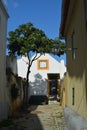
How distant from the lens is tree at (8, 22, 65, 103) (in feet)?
105

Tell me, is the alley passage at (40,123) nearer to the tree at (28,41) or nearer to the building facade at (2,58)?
the building facade at (2,58)

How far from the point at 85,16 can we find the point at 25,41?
2215cm

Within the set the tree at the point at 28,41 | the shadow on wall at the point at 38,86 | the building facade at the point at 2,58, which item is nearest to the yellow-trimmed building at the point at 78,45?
the building facade at the point at 2,58

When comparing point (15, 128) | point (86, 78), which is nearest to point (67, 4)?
point (86, 78)

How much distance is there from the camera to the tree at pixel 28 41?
32062 mm

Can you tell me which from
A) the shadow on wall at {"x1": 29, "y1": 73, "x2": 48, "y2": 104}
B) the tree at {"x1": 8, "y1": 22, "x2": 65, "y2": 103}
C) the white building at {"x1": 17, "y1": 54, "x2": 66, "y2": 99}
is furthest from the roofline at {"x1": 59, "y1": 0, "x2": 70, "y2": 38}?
the shadow on wall at {"x1": 29, "y1": 73, "x2": 48, "y2": 104}

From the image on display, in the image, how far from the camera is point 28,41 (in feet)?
106

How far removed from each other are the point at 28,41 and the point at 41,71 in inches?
410

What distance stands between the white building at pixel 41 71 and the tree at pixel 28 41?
842cm

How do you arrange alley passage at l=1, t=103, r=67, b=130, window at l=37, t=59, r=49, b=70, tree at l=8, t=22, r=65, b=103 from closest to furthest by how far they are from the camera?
1. alley passage at l=1, t=103, r=67, b=130
2. tree at l=8, t=22, r=65, b=103
3. window at l=37, t=59, r=49, b=70

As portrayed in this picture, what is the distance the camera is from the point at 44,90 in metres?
42.6

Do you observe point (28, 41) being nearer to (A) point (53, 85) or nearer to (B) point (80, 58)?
(A) point (53, 85)

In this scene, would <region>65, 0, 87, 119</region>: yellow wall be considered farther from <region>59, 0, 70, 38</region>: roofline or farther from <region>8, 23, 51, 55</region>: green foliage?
<region>8, 23, 51, 55</region>: green foliage

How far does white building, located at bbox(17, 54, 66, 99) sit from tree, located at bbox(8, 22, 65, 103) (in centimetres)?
842
